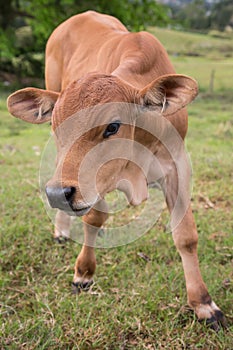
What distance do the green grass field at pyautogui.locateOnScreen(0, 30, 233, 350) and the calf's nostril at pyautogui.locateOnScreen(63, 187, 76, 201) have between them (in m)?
0.79

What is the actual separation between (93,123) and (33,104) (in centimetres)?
55

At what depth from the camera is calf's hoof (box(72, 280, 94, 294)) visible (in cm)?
283

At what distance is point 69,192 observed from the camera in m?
1.91

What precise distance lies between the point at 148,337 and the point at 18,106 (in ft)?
4.36

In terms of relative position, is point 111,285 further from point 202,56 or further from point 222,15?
point 222,15

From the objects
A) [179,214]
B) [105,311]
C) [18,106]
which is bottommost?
[105,311]

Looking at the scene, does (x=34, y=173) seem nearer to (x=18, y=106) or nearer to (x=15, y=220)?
(x=15, y=220)

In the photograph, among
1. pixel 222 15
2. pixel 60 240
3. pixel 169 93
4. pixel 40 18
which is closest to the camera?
pixel 169 93

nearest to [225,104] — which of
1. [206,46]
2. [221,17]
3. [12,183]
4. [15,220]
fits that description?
[206,46]

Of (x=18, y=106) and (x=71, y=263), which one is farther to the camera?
(x=71, y=263)

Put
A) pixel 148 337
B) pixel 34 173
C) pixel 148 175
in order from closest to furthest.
Answer: pixel 148 337 → pixel 148 175 → pixel 34 173

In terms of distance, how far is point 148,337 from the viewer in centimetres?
239

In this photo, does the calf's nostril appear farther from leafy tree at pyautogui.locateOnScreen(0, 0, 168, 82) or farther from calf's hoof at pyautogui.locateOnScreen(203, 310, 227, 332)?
leafy tree at pyautogui.locateOnScreen(0, 0, 168, 82)

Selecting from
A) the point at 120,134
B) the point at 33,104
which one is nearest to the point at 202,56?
the point at 33,104
